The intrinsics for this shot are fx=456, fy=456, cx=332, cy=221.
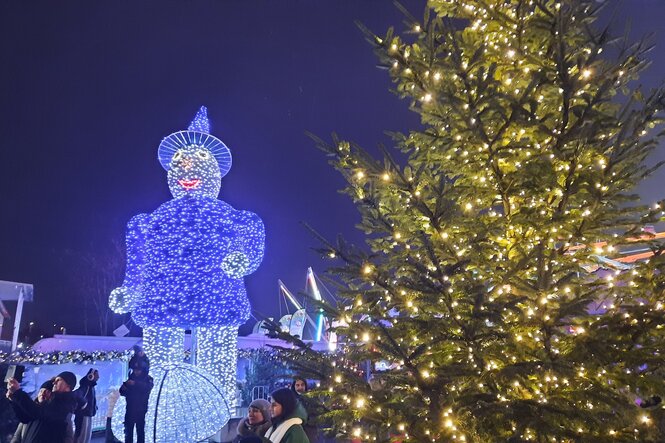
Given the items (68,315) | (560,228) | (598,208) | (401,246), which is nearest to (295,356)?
(401,246)

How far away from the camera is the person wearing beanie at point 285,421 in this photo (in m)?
3.37

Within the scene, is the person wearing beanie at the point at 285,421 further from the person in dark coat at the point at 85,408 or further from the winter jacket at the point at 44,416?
the person in dark coat at the point at 85,408

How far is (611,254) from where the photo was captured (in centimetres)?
346

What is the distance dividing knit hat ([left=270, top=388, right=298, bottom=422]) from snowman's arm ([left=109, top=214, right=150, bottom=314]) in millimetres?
5995

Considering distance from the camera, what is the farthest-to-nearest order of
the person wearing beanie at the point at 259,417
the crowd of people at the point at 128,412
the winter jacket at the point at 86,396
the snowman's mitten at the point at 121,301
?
the snowman's mitten at the point at 121,301
the winter jacket at the point at 86,396
the person wearing beanie at the point at 259,417
the crowd of people at the point at 128,412

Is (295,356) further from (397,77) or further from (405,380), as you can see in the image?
(397,77)

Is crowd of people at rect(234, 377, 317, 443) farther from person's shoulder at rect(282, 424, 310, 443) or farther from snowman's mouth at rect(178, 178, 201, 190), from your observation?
snowman's mouth at rect(178, 178, 201, 190)

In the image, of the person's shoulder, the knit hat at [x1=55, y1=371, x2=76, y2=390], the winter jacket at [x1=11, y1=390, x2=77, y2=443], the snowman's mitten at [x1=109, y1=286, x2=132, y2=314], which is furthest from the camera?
the snowman's mitten at [x1=109, y1=286, x2=132, y2=314]

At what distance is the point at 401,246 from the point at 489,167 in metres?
0.88

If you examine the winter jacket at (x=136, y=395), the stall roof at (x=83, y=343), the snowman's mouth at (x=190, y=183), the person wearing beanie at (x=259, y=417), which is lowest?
the person wearing beanie at (x=259, y=417)

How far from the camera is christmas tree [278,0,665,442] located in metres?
2.59

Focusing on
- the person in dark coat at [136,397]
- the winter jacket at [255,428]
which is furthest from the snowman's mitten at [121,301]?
the winter jacket at [255,428]

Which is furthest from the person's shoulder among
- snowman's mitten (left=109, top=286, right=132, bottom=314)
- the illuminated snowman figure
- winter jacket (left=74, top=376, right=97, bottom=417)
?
snowman's mitten (left=109, top=286, right=132, bottom=314)

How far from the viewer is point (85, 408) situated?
7039mm
